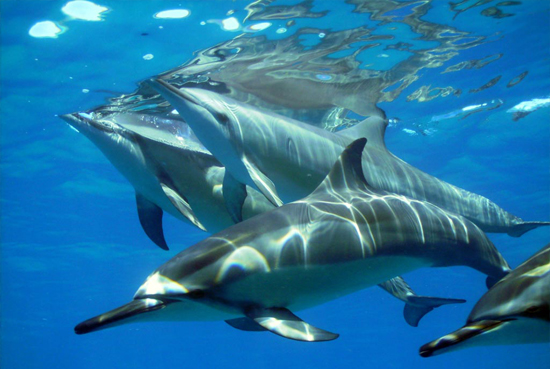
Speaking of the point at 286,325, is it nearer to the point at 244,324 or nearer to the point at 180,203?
the point at 244,324

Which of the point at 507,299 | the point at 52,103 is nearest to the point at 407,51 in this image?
the point at 507,299

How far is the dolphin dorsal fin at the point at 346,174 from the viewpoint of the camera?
4691 millimetres

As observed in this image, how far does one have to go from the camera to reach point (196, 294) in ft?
11.1

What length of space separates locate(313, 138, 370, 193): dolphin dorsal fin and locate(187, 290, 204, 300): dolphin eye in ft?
6.08

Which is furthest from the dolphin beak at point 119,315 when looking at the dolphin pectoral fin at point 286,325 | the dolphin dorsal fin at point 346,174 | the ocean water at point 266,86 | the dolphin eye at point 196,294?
the ocean water at point 266,86

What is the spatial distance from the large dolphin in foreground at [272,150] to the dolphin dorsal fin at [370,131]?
0.09 feet

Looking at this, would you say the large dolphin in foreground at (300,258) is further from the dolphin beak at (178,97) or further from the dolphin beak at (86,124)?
the dolphin beak at (86,124)

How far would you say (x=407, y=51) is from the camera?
35.1 feet

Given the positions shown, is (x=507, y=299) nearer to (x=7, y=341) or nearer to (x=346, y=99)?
(x=346, y=99)

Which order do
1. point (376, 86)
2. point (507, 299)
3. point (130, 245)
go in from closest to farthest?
point (507, 299) < point (376, 86) < point (130, 245)

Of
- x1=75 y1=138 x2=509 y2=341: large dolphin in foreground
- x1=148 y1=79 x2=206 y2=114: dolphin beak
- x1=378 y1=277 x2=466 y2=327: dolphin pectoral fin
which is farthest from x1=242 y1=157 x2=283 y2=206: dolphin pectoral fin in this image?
x1=378 y1=277 x2=466 y2=327: dolphin pectoral fin

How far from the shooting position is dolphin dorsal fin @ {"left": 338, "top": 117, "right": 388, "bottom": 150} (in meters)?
7.85

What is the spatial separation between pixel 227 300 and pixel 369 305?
43226 millimetres

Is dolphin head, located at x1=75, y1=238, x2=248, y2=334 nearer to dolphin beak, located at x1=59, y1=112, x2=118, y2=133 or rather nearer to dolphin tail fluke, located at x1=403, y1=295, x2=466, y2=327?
dolphin tail fluke, located at x1=403, y1=295, x2=466, y2=327
